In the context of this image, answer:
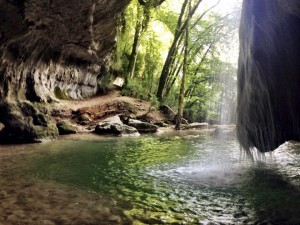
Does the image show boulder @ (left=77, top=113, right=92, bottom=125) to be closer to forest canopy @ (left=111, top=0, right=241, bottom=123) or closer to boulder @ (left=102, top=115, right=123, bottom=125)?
boulder @ (left=102, top=115, right=123, bottom=125)

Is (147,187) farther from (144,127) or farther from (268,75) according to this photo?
(144,127)

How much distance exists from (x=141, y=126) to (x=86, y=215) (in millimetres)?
11618

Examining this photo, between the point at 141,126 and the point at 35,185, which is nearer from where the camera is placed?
the point at 35,185

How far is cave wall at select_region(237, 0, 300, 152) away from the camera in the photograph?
5164mm

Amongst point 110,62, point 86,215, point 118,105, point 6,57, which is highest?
point 110,62

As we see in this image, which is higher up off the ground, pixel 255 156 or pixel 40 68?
pixel 40 68

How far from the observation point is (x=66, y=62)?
1709 centimetres

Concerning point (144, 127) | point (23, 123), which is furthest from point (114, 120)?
point (23, 123)

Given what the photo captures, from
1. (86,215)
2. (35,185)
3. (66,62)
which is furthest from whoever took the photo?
(66,62)

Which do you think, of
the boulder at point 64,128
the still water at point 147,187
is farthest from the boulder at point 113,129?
the still water at point 147,187

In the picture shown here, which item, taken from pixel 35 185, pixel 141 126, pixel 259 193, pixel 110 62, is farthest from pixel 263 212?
pixel 110 62

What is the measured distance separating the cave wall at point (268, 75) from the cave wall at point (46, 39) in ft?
20.8

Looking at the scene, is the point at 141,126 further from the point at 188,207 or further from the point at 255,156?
the point at 188,207

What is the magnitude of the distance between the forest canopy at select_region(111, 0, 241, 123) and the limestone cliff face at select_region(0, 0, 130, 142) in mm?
6971
